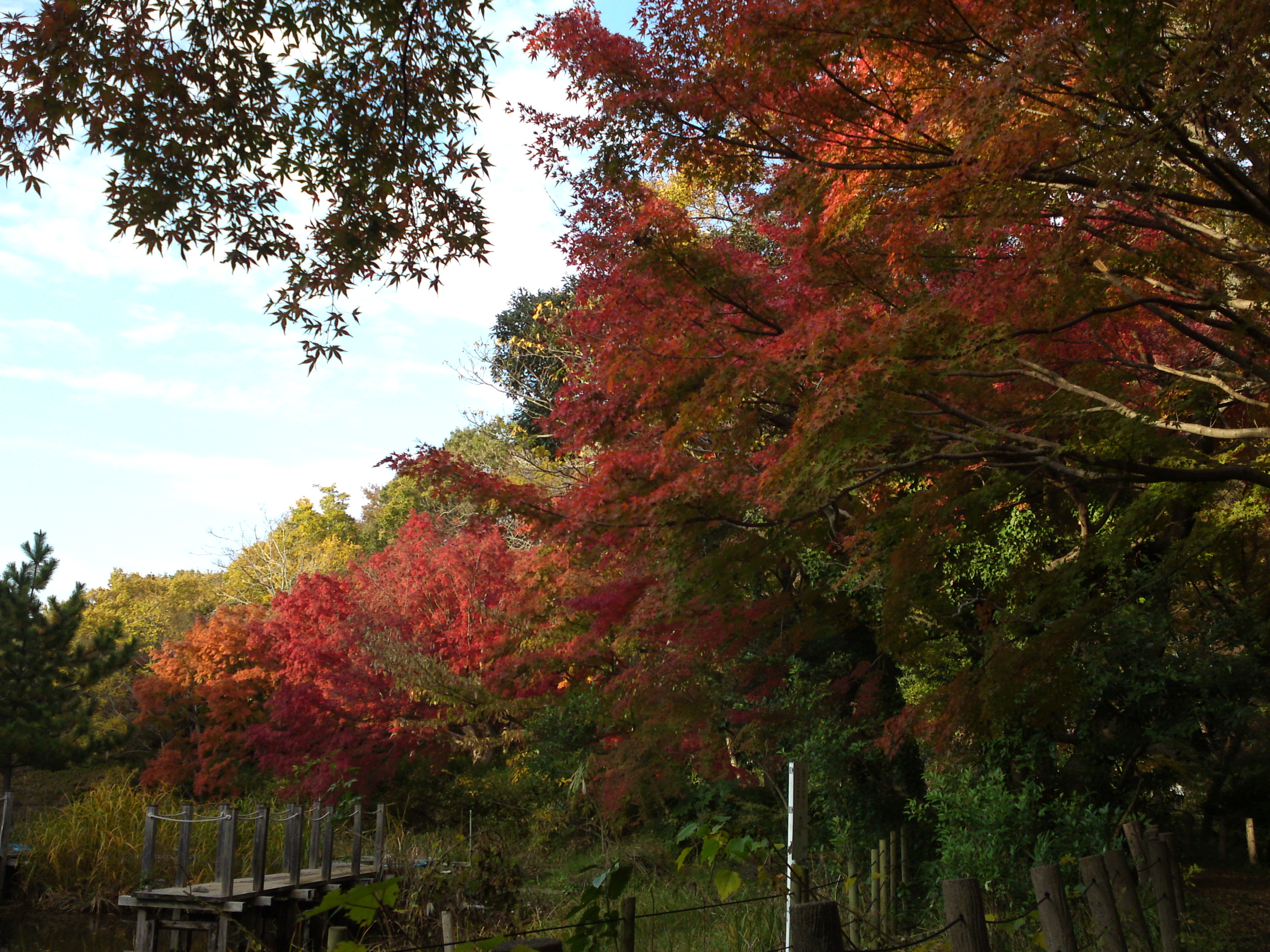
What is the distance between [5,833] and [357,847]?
501 cm

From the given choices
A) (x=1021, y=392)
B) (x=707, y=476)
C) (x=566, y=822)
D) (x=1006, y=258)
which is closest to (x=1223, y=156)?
(x=1006, y=258)

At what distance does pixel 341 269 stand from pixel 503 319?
2151 cm

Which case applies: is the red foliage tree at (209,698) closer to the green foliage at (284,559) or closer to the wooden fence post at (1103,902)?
the green foliage at (284,559)

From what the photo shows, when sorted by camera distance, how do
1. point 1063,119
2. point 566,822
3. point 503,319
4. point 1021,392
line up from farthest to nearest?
1. point 503,319
2. point 566,822
3. point 1021,392
4. point 1063,119

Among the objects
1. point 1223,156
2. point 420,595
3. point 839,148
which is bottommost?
point 420,595

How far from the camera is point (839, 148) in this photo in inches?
218

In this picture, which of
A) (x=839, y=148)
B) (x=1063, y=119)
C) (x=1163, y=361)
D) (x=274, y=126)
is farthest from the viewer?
(x=1163, y=361)

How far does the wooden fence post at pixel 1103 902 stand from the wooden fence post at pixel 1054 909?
540mm

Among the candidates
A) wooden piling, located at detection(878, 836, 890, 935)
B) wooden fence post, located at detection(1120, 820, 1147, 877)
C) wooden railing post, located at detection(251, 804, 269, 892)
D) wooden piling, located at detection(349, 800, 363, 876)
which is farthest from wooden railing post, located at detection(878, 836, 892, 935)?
wooden piling, located at detection(349, 800, 363, 876)

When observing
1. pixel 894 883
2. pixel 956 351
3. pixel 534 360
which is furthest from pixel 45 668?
pixel 956 351

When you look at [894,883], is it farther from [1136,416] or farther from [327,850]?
[327,850]

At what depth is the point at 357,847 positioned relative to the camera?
1203 cm

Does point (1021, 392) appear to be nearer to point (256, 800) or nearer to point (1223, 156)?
point (1223, 156)

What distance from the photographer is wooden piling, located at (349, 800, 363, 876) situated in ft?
39.1
